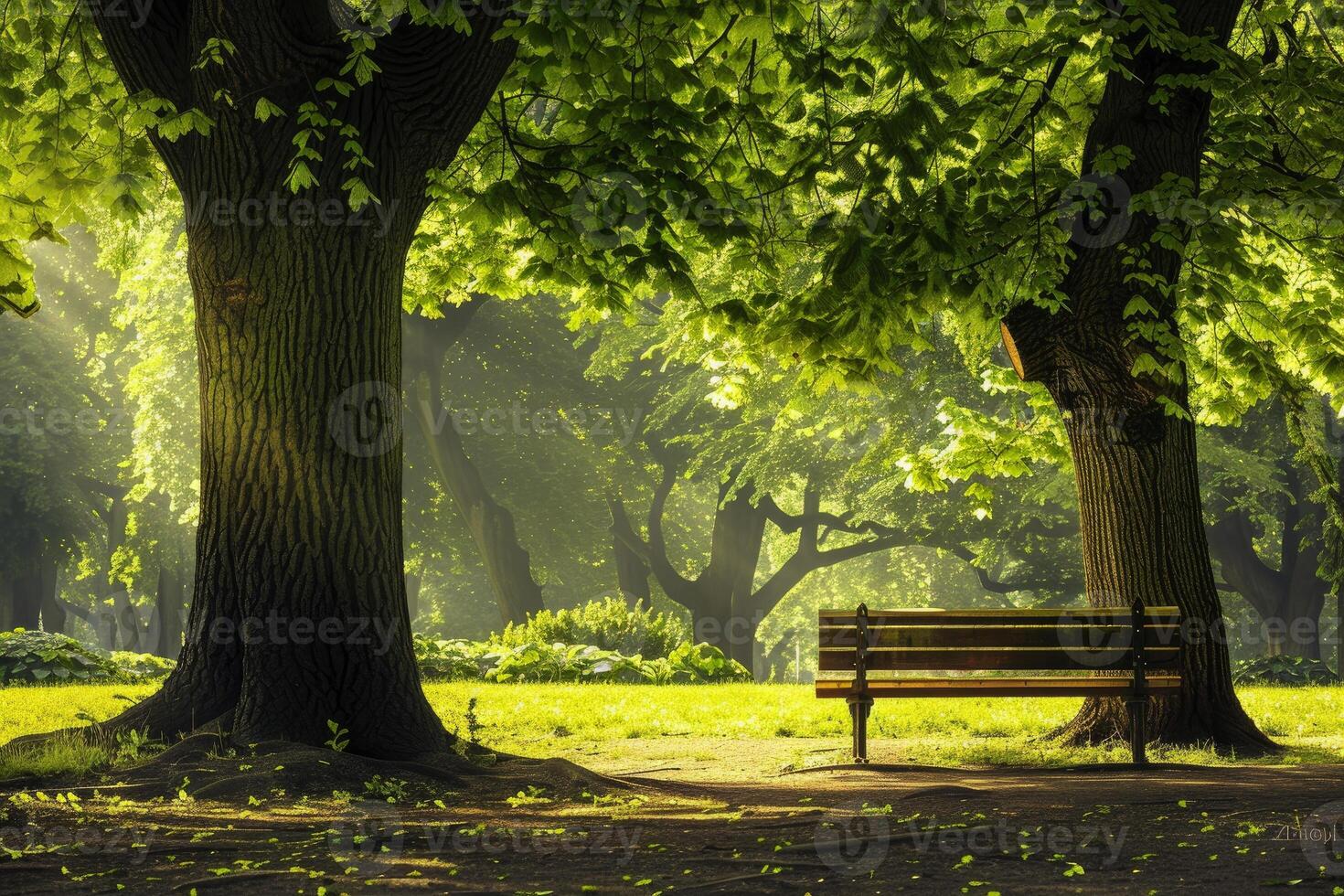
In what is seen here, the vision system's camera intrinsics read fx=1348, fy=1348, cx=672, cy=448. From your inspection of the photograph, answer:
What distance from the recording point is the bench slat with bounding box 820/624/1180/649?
350 inches

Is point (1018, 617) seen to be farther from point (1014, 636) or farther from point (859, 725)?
point (859, 725)

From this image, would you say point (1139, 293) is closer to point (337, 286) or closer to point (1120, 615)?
point (1120, 615)

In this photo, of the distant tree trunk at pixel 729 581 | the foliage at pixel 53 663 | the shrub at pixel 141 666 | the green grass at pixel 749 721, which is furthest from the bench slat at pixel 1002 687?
the distant tree trunk at pixel 729 581

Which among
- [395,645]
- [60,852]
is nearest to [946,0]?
[395,645]

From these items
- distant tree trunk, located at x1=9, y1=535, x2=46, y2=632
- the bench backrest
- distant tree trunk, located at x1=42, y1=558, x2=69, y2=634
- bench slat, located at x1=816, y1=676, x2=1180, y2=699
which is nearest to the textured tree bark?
→ bench slat, located at x1=816, y1=676, x2=1180, y2=699

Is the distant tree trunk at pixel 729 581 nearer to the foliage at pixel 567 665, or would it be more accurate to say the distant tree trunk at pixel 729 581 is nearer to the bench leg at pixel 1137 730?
the foliage at pixel 567 665

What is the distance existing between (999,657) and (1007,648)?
82 millimetres

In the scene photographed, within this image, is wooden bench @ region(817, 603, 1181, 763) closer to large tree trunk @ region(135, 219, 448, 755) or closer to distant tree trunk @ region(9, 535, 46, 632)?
large tree trunk @ region(135, 219, 448, 755)

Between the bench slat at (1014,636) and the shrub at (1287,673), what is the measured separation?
46.6ft

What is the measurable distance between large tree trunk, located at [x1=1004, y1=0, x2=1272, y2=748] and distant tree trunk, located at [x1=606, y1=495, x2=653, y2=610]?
2483 centimetres

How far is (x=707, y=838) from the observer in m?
5.91

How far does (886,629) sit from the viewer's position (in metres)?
8.94

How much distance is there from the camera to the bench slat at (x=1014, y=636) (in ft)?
29.1

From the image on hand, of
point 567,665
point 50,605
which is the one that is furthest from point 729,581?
point 50,605
